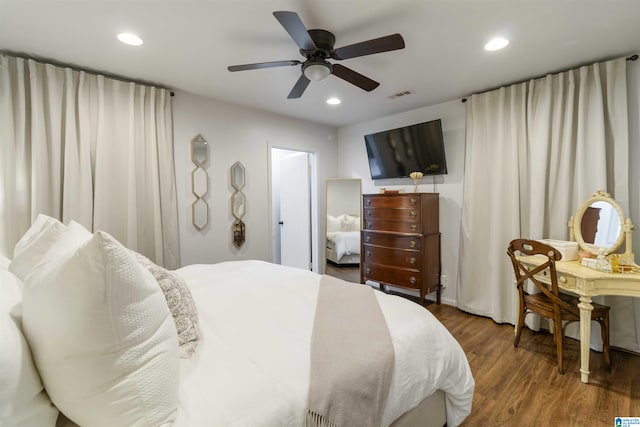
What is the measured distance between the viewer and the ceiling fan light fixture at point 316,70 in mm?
1856

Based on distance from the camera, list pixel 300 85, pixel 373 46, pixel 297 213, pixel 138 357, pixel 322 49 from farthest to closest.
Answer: pixel 297 213 < pixel 300 85 < pixel 322 49 < pixel 373 46 < pixel 138 357

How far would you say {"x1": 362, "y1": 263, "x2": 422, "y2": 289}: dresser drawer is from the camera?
124 inches

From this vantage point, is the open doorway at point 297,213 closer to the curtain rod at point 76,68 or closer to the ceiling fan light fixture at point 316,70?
the curtain rod at point 76,68

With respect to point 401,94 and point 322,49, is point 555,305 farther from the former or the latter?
point 322,49

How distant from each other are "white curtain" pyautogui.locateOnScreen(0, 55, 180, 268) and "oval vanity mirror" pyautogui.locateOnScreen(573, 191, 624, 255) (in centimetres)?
385

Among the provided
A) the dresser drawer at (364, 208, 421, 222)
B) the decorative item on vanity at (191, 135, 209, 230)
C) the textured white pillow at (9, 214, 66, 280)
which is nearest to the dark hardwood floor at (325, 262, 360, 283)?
the dresser drawer at (364, 208, 421, 222)

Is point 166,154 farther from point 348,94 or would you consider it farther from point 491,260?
point 491,260

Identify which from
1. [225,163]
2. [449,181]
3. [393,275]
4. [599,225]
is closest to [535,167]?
[599,225]

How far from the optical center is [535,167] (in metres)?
2.61

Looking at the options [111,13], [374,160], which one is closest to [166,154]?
[111,13]

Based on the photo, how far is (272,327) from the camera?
1315 mm

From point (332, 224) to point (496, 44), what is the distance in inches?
116

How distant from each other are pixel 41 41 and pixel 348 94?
2571 mm

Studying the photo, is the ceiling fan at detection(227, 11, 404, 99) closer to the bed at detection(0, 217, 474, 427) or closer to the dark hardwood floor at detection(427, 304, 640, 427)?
the bed at detection(0, 217, 474, 427)
